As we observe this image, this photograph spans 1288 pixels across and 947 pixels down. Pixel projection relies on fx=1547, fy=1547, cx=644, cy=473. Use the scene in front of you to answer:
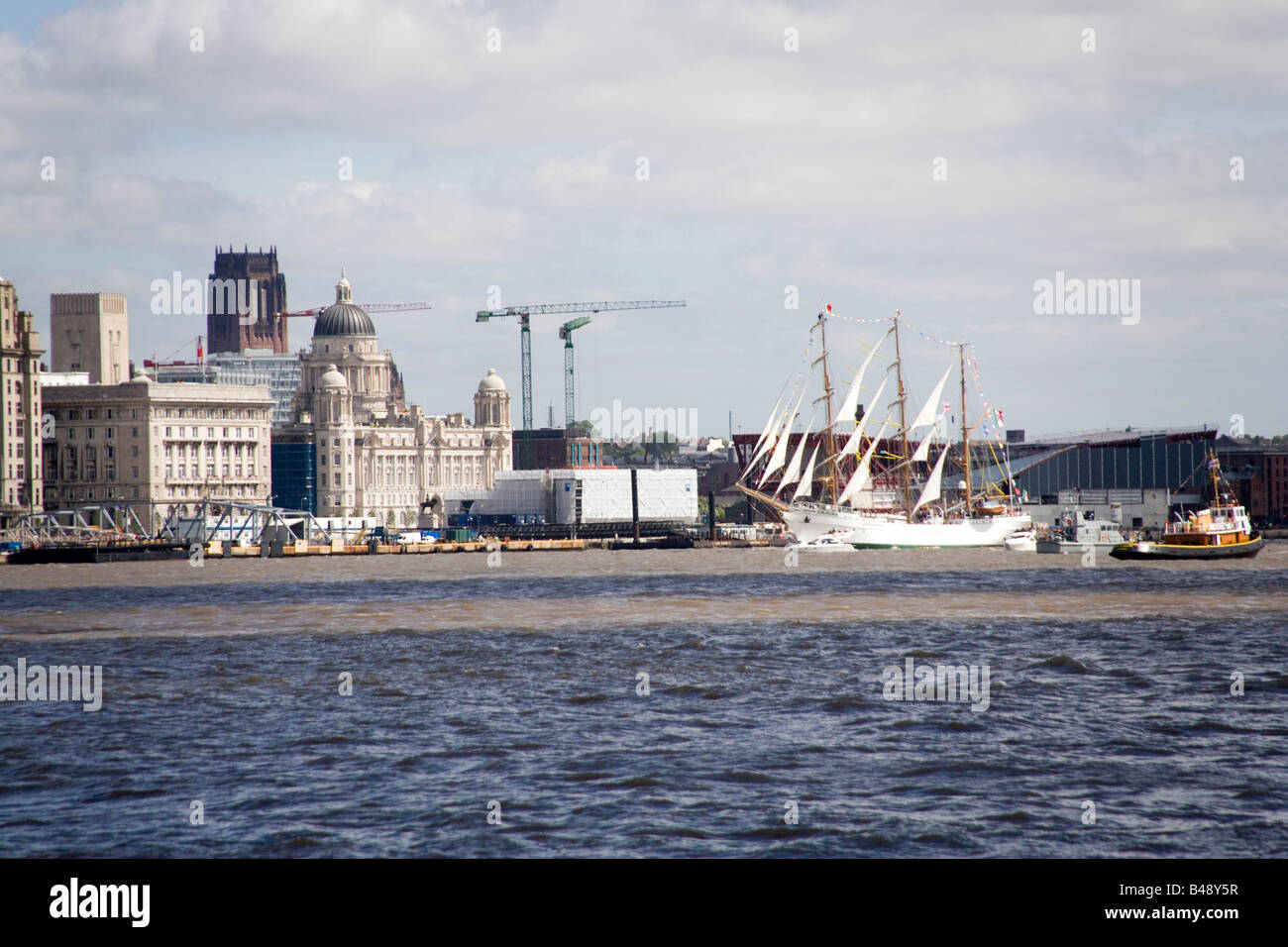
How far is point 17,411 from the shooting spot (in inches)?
7672

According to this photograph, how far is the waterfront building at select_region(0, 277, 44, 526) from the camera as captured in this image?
19075cm

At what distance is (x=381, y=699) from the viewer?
36.5 meters

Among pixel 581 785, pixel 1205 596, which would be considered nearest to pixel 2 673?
pixel 581 785

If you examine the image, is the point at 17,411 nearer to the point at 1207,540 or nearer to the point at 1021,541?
the point at 1021,541

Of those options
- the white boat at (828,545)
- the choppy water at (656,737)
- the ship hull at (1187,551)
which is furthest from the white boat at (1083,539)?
the choppy water at (656,737)

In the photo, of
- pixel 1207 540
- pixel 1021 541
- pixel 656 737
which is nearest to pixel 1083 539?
pixel 1021 541

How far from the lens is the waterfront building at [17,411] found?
190750mm

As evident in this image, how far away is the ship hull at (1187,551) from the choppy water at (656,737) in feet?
176

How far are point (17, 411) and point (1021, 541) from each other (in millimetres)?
123847

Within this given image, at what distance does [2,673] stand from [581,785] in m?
25.7
